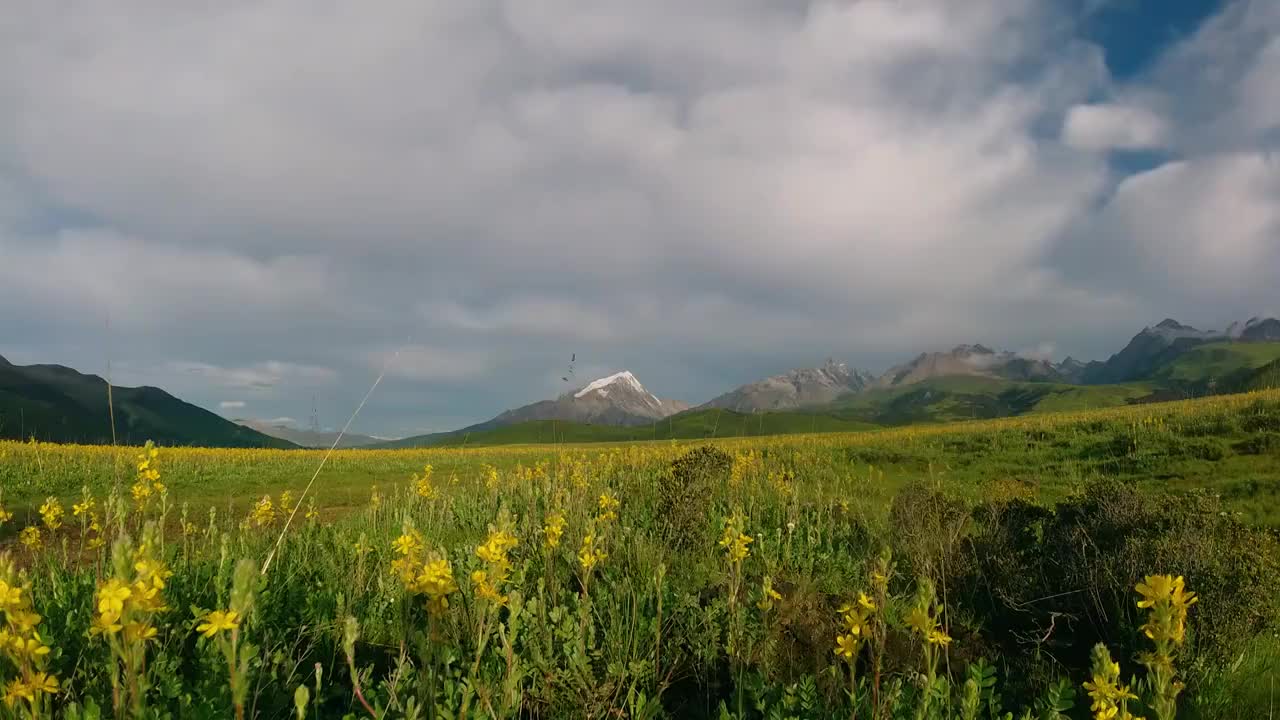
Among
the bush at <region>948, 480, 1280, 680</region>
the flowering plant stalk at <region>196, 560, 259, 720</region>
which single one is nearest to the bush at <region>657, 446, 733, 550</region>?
the bush at <region>948, 480, 1280, 680</region>

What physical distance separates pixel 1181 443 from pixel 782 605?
1737 cm

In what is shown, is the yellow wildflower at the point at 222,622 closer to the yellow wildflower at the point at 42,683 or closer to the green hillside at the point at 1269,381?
the yellow wildflower at the point at 42,683

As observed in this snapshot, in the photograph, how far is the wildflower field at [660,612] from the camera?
2307 millimetres

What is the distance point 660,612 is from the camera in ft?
12.2

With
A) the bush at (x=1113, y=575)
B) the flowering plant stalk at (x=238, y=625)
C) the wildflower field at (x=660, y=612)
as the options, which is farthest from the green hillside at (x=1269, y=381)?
the flowering plant stalk at (x=238, y=625)

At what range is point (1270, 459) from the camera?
13.1 metres

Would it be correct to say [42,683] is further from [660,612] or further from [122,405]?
[122,405]

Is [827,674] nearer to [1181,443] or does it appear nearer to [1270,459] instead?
[1270,459]

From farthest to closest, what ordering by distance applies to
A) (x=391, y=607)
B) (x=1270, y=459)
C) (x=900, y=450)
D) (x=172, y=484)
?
(x=900, y=450) < (x=172, y=484) < (x=1270, y=459) < (x=391, y=607)

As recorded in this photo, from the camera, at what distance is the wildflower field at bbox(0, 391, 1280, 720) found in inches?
90.8

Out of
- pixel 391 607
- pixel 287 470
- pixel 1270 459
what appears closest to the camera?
pixel 391 607

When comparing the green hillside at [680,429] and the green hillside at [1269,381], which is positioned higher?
the green hillside at [1269,381]

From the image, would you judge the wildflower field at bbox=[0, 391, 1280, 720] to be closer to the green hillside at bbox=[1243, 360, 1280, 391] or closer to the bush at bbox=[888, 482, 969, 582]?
the bush at bbox=[888, 482, 969, 582]

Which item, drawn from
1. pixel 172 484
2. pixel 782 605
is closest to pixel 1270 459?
pixel 782 605
